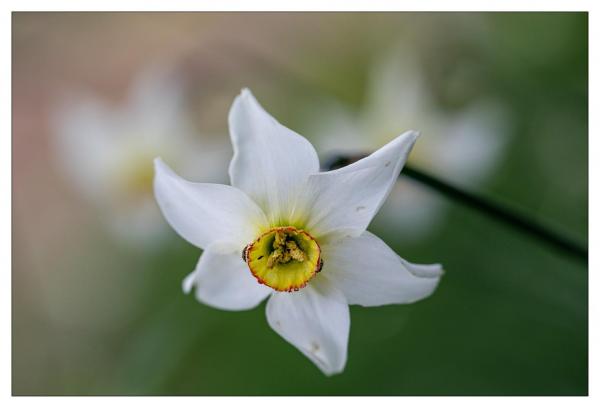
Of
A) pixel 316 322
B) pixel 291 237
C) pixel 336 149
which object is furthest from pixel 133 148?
pixel 316 322

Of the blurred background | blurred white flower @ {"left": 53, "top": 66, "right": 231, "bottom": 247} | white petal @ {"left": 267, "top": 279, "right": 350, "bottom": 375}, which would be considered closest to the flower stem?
white petal @ {"left": 267, "top": 279, "right": 350, "bottom": 375}

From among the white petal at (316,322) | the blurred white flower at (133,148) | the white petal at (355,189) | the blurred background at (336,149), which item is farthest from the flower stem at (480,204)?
the blurred white flower at (133,148)

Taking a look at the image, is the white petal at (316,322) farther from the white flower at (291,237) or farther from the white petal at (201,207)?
the white petal at (201,207)

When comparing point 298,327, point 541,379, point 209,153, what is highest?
point 298,327

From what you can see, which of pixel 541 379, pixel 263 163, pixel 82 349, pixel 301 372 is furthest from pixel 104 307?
pixel 263 163

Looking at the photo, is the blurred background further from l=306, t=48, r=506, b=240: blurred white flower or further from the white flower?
the white flower
